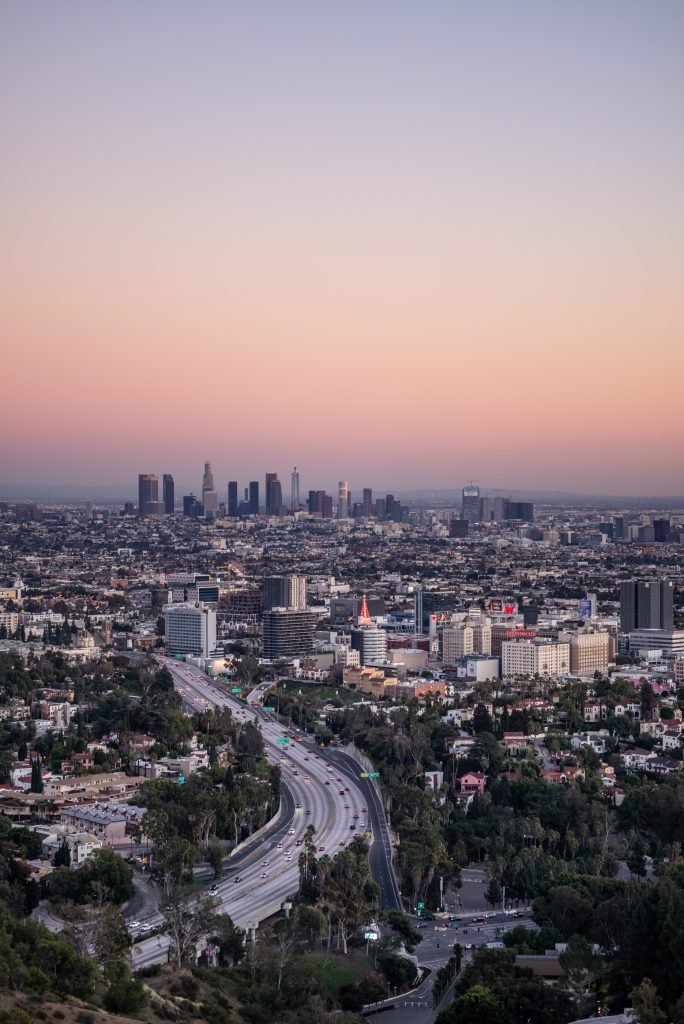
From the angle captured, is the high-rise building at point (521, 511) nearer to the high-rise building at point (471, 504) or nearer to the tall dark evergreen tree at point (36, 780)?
the high-rise building at point (471, 504)

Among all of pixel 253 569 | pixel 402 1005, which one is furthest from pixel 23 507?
pixel 402 1005

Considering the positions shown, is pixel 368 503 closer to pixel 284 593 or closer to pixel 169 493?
pixel 169 493

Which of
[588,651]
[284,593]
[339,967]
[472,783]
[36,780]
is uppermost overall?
[284,593]

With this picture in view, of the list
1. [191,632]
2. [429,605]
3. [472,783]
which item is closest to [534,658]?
[191,632]

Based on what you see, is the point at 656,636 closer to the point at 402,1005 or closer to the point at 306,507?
the point at 402,1005

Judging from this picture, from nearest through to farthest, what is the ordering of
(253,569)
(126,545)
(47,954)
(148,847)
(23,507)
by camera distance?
(47,954)
(148,847)
(253,569)
(126,545)
(23,507)

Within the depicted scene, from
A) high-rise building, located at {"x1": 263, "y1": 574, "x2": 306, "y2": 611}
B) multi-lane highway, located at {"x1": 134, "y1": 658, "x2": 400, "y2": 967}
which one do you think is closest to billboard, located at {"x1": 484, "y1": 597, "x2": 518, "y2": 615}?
high-rise building, located at {"x1": 263, "y1": 574, "x2": 306, "y2": 611}

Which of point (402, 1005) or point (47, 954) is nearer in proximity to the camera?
point (47, 954)
